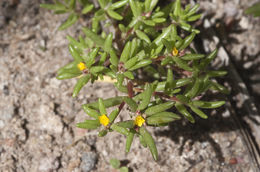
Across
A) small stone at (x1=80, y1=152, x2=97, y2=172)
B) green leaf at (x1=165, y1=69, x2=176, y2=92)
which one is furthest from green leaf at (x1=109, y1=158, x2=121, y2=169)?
green leaf at (x1=165, y1=69, x2=176, y2=92)

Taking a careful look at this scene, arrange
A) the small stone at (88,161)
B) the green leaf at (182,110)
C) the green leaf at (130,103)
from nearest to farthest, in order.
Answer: the green leaf at (130,103) → the green leaf at (182,110) → the small stone at (88,161)

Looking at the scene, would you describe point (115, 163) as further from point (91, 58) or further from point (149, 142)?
point (91, 58)

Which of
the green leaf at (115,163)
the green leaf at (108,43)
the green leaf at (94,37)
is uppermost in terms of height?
the green leaf at (94,37)

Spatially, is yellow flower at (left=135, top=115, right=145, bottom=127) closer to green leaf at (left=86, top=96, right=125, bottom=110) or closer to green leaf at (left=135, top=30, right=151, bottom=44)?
green leaf at (left=86, top=96, right=125, bottom=110)

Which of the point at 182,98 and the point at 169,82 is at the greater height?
the point at 169,82

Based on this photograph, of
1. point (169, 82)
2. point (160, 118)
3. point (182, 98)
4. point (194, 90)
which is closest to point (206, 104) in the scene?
point (194, 90)

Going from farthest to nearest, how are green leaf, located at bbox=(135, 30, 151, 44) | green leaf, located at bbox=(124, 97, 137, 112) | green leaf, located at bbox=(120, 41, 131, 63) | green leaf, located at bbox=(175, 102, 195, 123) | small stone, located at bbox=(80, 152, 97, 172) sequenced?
small stone, located at bbox=(80, 152, 97, 172)
green leaf, located at bbox=(135, 30, 151, 44)
green leaf, located at bbox=(175, 102, 195, 123)
green leaf, located at bbox=(120, 41, 131, 63)
green leaf, located at bbox=(124, 97, 137, 112)

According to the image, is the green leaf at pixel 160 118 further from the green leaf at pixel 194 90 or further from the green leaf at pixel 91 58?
the green leaf at pixel 91 58

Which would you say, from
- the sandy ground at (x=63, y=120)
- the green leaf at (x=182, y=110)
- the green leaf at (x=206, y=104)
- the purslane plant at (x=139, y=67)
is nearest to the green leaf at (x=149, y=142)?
the purslane plant at (x=139, y=67)

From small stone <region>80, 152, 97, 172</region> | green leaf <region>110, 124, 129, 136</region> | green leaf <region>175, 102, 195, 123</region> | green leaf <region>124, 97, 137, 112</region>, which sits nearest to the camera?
green leaf <region>110, 124, 129, 136</region>
